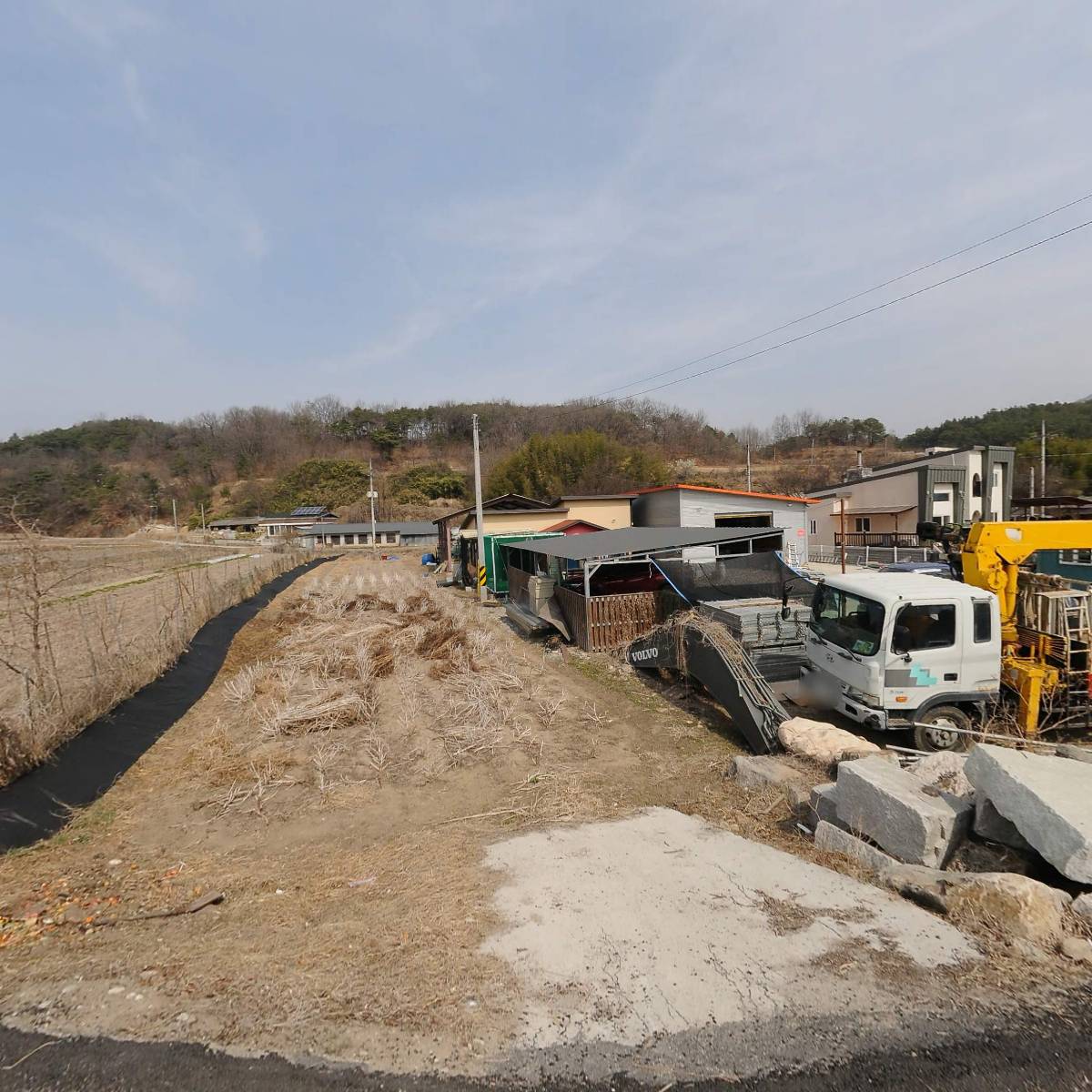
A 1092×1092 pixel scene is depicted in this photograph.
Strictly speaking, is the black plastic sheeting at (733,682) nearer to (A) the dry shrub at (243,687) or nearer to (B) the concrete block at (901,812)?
(B) the concrete block at (901,812)

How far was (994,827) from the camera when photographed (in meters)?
4.05

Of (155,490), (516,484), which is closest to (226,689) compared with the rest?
(516,484)

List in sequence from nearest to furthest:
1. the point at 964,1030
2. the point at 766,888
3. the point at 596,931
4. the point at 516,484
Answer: the point at 964,1030
the point at 596,931
the point at 766,888
the point at 516,484

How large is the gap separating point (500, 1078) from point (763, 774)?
3.95 m

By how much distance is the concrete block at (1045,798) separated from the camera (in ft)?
11.0

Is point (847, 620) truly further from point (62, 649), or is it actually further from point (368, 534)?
point (368, 534)

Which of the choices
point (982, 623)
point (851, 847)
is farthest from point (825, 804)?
point (982, 623)

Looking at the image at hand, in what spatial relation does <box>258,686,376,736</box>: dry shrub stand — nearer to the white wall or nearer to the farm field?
the farm field

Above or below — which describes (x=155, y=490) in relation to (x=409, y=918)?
above

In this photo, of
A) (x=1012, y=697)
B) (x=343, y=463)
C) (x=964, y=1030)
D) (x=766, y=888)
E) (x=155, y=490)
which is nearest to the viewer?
(x=964, y=1030)

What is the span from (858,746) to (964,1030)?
3593 mm

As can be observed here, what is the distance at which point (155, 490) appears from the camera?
267 ft

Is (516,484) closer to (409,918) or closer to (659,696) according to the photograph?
(659,696)

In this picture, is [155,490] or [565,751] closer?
[565,751]
